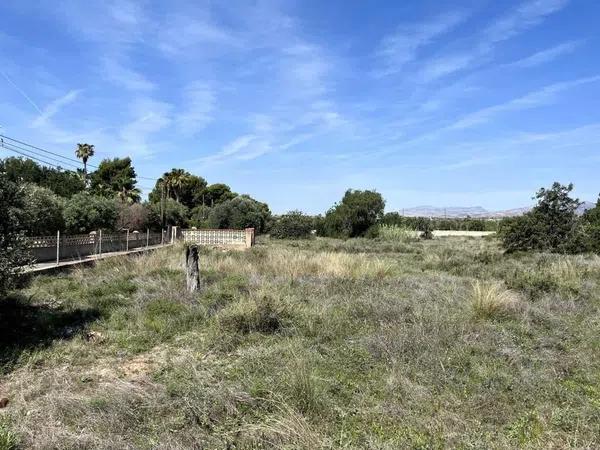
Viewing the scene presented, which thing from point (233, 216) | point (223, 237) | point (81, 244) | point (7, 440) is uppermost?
point (233, 216)

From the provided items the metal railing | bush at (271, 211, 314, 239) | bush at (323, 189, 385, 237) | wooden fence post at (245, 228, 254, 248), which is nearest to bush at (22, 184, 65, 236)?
the metal railing

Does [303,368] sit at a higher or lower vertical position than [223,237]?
lower

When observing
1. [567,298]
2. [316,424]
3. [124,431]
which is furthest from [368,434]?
[567,298]

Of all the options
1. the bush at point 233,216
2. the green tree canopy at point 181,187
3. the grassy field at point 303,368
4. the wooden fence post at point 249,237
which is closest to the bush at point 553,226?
the grassy field at point 303,368

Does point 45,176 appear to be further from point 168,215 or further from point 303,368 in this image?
point 303,368

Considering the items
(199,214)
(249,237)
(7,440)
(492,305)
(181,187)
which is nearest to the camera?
(7,440)

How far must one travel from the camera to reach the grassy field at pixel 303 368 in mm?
4051

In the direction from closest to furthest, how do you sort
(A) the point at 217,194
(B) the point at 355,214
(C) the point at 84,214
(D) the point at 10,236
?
1. (D) the point at 10,236
2. (C) the point at 84,214
3. (B) the point at 355,214
4. (A) the point at 217,194

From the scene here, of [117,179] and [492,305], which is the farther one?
[117,179]

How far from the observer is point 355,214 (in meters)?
47.3

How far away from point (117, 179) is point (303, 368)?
5168 cm

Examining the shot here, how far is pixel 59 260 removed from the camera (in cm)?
1889

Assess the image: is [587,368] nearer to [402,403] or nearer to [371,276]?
[402,403]

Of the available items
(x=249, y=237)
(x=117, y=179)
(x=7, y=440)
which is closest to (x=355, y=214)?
(x=249, y=237)
